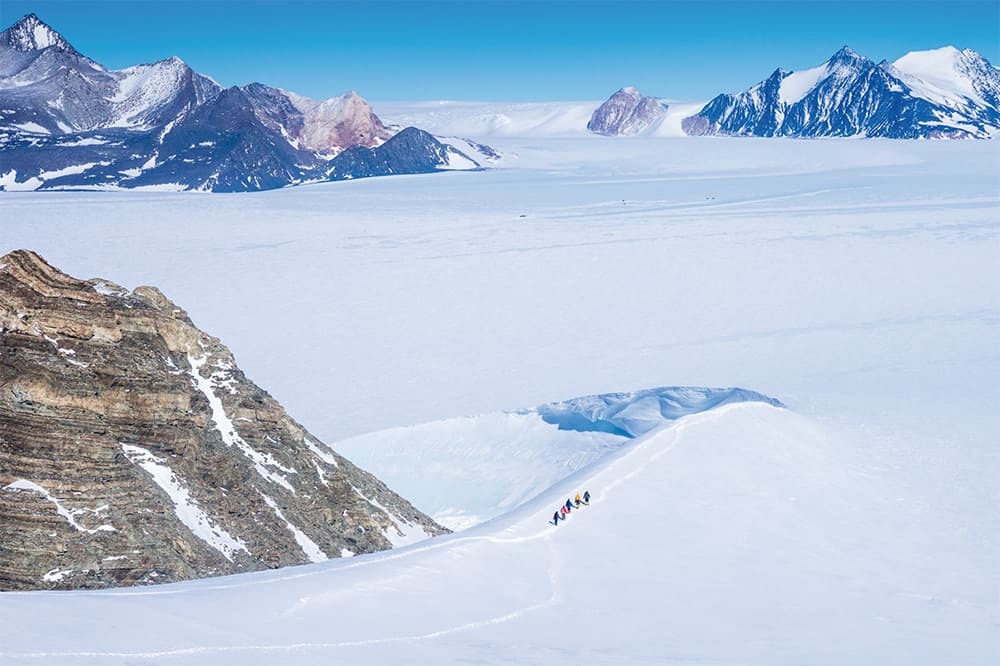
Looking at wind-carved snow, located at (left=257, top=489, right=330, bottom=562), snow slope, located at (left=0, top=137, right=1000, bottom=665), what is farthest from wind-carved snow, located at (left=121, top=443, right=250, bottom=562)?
snow slope, located at (left=0, top=137, right=1000, bottom=665)

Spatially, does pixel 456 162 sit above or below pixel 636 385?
above

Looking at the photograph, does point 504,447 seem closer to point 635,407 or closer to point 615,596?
point 635,407

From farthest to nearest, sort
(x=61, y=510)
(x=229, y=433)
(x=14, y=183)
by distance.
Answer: (x=14, y=183) < (x=229, y=433) < (x=61, y=510)

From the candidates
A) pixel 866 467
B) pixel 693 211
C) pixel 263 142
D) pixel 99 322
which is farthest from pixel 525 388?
pixel 263 142

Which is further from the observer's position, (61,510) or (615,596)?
(61,510)

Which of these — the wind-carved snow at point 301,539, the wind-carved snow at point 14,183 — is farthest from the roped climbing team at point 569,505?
the wind-carved snow at point 14,183

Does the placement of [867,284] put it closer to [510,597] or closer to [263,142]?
[510,597]

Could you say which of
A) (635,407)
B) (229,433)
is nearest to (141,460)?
(229,433)
